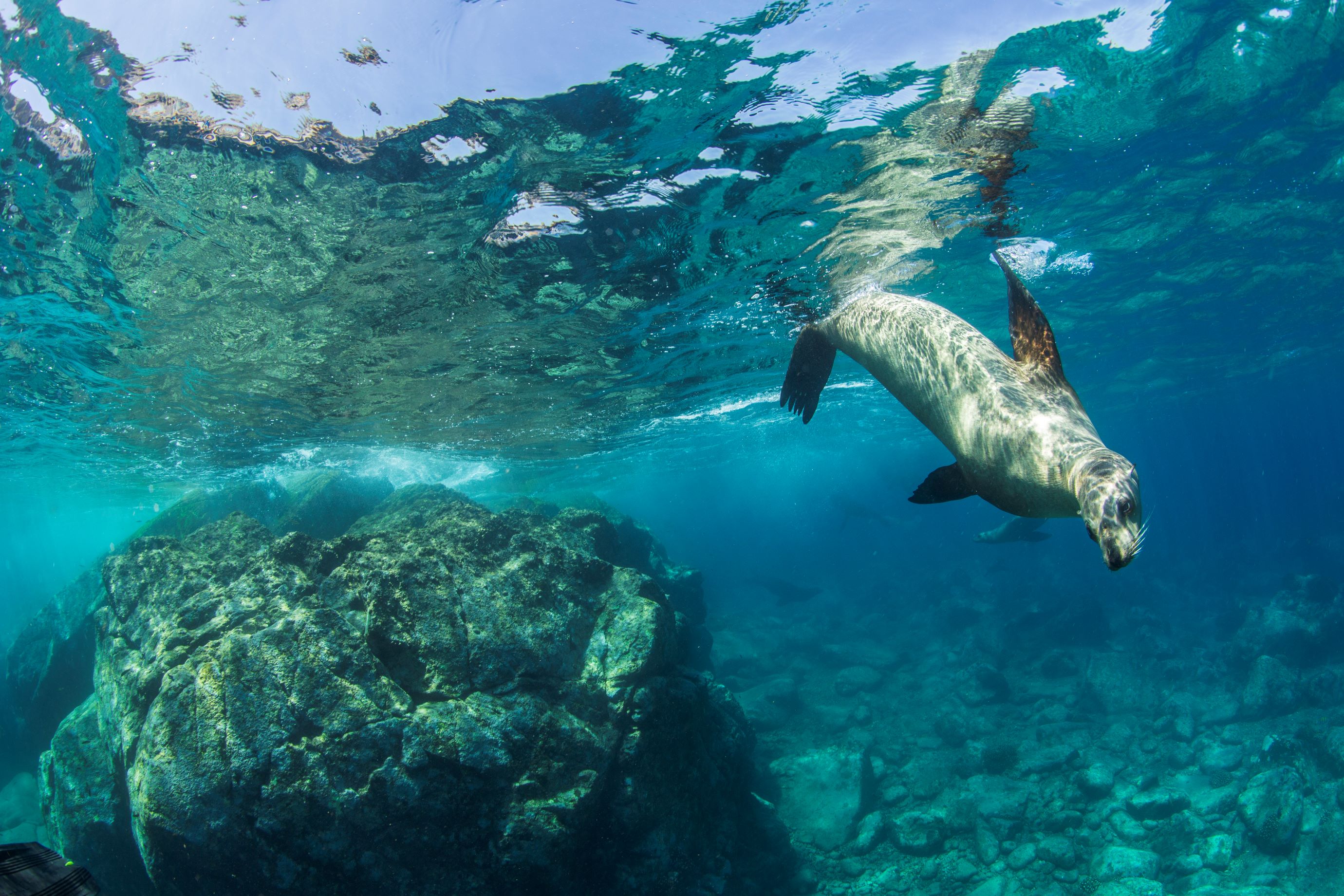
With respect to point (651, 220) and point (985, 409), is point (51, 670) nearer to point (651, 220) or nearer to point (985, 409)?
point (651, 220)

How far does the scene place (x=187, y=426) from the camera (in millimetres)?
16469

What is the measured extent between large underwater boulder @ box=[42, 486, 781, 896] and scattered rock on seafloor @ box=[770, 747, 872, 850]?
2.18 m

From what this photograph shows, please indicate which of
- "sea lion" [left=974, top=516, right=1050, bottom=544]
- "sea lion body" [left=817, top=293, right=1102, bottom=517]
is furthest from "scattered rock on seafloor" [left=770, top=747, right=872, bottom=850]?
"sea lion" [left=974, top=516, right=1050, bottom=544]

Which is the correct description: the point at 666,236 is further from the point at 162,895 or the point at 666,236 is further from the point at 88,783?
the point at 88,783

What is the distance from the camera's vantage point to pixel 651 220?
8.45m

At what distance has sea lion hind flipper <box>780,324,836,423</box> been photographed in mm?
4691

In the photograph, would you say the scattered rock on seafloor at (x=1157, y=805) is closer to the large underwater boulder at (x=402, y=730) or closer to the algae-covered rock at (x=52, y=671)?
the large underwater boulder at (x=402, y=730)

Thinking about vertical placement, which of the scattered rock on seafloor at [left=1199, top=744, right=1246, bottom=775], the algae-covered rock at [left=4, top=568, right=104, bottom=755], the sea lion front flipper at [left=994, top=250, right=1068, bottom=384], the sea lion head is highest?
the sea lion front flipper at [left=994, top=250, right=1068, bottom=384]

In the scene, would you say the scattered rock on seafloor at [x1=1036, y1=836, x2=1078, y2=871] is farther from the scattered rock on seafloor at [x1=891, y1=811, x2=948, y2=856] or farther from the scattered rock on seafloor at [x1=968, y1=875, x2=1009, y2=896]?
the scattered rock on seafloor at [x1=891, y1=811, x2=948, y2=856]

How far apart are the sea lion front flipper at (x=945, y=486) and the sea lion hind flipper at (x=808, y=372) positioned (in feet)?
6.69

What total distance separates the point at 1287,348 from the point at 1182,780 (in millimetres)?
26139

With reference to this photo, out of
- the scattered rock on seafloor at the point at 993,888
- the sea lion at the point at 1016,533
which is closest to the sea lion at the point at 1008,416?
the scattered rock on seafloor at the point at 993,888

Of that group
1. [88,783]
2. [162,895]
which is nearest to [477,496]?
[88,783]

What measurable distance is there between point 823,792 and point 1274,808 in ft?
24.3
